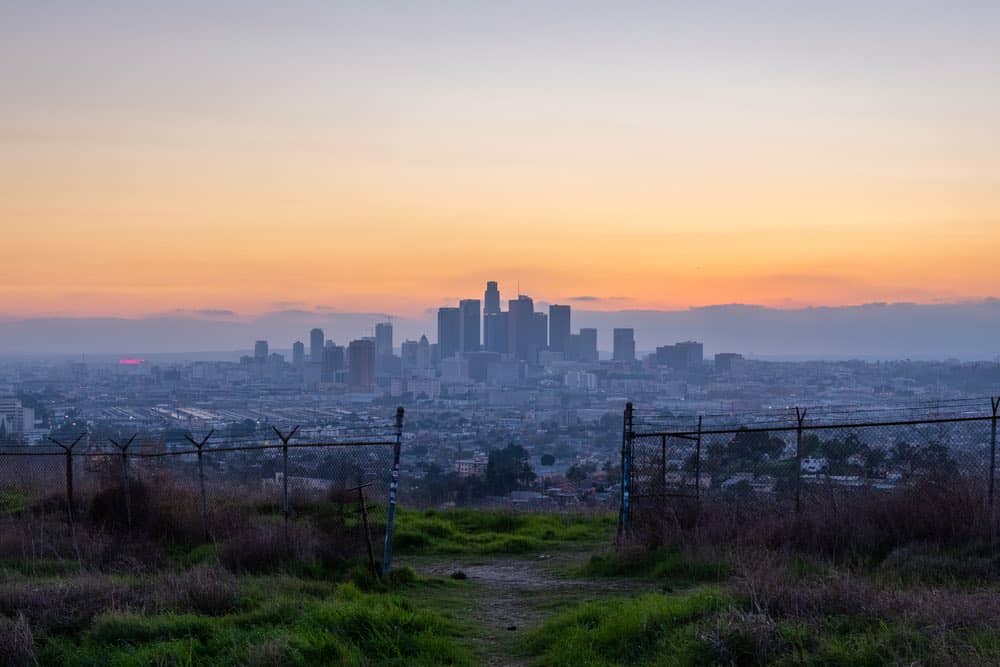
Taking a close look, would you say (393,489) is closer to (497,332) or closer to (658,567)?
(658,567)

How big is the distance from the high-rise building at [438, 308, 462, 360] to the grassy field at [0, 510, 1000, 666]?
5961cm

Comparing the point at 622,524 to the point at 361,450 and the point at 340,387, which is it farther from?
the point at 340,387

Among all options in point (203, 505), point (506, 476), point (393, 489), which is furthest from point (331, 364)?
point (393, 489)

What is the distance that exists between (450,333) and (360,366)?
17.2 m

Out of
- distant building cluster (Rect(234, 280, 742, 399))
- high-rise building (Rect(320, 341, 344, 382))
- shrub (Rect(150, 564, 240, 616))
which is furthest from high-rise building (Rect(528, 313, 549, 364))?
shrub (Rect(150, 564, 240, 616))

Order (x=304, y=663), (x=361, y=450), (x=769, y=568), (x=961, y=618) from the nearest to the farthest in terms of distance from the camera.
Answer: (x=961, y=618), (x=304, y=663), (x=769, y=568), (x=361, y=450)

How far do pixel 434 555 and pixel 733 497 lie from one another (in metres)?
4.83

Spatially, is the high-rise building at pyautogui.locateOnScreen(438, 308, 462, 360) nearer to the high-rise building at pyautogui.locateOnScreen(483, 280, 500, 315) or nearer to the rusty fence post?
the high-rise building at pyautogui.locateOnScreen(483, 280, 500, 315)

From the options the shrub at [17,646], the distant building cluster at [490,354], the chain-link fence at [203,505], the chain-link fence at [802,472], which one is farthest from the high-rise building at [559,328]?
the shrub at [17,646]

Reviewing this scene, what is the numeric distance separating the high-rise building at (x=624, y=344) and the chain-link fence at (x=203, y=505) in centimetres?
5202

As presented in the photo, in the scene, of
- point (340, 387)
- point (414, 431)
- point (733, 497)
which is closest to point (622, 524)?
point (733, 497)

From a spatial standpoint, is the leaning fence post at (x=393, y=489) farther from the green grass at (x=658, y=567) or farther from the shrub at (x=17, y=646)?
the shrub at (x=17, y=646)

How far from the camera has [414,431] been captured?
39.8m

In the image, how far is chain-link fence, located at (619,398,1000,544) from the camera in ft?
39.9
